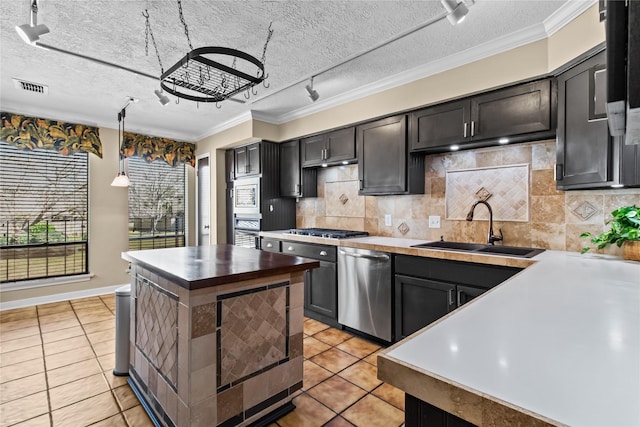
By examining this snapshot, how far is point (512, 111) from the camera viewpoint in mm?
2393

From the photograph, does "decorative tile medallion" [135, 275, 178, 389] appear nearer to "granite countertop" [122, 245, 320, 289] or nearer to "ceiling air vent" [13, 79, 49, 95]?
"granite countertop" [122, 245, 320, 289]

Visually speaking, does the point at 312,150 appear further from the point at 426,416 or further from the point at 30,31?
the point at 426,416

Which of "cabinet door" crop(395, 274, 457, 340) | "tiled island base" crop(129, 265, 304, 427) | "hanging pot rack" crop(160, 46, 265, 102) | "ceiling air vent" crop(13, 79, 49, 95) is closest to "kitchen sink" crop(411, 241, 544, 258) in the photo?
"cabinet door" crop(395, 274, 457, 340)

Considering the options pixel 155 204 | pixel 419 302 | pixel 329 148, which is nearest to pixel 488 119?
pixel 419 302

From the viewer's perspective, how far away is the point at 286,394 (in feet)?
6.49

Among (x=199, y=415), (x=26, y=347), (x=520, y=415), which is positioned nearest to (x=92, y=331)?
(x=26, y=347)

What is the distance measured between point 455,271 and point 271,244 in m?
2.31

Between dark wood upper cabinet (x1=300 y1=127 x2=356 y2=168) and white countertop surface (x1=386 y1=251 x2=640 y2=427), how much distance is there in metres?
2.61

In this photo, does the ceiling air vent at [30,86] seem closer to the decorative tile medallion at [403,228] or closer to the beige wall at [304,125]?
the beige wall at [304,125]

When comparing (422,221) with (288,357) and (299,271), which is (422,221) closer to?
(299,271)

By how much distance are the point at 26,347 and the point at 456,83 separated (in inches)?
180

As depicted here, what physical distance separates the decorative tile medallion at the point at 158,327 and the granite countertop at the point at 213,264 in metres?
0.15

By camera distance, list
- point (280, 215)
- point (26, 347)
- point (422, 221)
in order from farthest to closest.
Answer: point (280, 215) → point (422, 221) → point (26, 347)

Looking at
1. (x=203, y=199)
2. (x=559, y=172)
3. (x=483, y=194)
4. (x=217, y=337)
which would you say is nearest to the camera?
(x=217, y=337)
